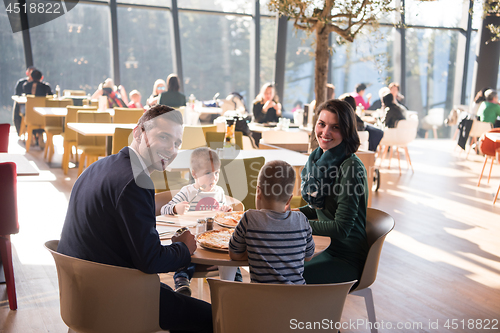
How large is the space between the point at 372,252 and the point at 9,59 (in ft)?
34.4

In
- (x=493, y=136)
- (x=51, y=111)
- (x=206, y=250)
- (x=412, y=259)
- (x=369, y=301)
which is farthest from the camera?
(x=51, y=111)

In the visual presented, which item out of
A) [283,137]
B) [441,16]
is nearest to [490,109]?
[441,16]

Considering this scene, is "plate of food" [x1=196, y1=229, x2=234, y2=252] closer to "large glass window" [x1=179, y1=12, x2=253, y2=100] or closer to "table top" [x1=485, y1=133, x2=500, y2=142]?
"table top" [x1=485, y1=133, x2=500, y2=142]

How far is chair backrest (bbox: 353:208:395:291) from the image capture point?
229 cm

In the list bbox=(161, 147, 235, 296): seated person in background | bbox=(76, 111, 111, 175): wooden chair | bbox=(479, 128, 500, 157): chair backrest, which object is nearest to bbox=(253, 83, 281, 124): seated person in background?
bbox=(76, 111, 111, 175): wooden chair

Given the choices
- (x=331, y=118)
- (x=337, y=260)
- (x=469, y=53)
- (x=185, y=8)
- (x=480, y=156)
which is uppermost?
(x=185, y=8)

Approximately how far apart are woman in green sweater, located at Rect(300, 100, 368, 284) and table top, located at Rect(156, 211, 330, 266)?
18 cm

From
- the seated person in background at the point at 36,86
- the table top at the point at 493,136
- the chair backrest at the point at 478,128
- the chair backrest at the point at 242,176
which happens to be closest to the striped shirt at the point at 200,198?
the chair backrest at the point at 242,176

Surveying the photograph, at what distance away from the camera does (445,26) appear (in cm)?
1245

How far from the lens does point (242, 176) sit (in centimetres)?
349

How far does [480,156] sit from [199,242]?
9.46 metres

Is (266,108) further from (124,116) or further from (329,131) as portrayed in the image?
(329,131)

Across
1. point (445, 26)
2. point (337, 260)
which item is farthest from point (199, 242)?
point (445, 26)

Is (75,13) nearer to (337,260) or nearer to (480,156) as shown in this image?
(480,156)
